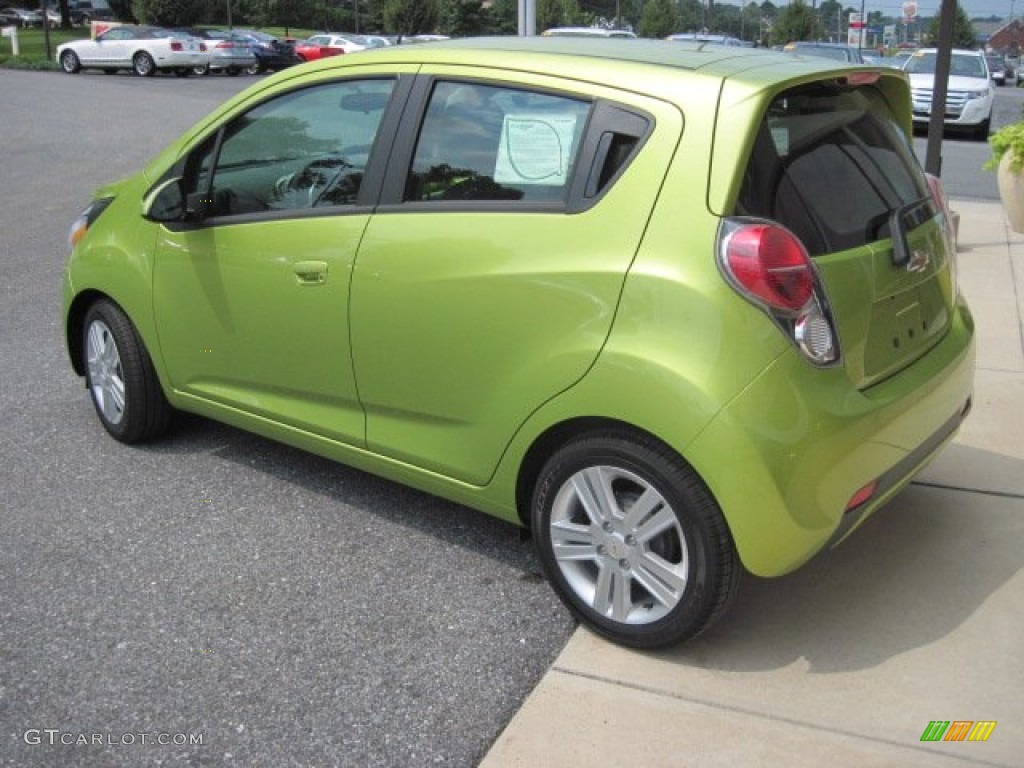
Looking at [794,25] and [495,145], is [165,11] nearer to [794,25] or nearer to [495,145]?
[794,25]

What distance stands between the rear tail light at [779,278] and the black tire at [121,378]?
2717 mm

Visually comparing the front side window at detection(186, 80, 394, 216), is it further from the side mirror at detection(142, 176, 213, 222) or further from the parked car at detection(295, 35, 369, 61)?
the parked car at detection(295, 35, 369, 61)

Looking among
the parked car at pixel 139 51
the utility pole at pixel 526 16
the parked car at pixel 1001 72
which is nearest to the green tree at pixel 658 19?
the parked car at pixel 1001 72

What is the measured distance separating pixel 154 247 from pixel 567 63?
1.95m

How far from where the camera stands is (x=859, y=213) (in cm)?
339

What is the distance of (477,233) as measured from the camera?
139 inches

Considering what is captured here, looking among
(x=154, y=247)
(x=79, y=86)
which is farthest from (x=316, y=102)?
(x=79, y=86)

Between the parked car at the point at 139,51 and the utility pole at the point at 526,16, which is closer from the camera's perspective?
the utility pole at the point at 526,16

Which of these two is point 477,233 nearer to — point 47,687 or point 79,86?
point 47,687

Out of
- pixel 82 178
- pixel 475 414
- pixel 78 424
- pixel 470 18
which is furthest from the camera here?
pixel 470 18

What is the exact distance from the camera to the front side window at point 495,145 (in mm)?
3430

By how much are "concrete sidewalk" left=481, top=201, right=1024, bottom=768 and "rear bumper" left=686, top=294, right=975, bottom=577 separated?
0.39 m

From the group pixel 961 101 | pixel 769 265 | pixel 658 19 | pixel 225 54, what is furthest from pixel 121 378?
pixel 658 19

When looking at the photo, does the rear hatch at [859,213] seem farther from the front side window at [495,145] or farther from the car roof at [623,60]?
the front side window at [495,145]
